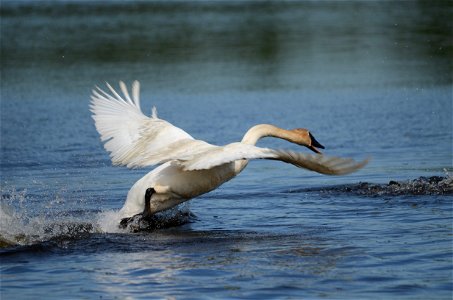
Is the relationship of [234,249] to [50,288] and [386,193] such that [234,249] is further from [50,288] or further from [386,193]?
[386,193]

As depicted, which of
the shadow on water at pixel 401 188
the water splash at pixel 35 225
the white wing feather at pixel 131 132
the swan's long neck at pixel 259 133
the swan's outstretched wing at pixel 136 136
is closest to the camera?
the water splash at pixel 35 225

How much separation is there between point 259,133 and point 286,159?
1456 mm

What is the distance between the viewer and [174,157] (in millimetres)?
9297

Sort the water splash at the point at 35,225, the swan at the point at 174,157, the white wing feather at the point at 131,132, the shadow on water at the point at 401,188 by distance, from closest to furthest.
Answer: the swan at the point at 174,157
the water splash at the point at 35,225
the white wing feather at the point at 131,132
the shadow on water at the point at 401,188

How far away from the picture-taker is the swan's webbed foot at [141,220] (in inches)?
382

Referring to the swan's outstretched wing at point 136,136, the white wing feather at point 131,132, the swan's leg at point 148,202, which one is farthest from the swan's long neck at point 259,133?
the swan's leg at point 148,202

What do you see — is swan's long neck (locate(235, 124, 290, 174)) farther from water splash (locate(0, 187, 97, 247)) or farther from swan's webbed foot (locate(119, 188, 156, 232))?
water splash (locate(0, 187, 97, 247))

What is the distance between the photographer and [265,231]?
31.4ft

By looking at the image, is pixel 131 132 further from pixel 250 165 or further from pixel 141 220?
pixel 250 165

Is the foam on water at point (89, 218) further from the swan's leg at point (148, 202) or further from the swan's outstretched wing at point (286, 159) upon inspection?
the swan's outstretched wing at point (286, 159)

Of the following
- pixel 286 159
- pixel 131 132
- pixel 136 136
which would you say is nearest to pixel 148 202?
pixel 136 136

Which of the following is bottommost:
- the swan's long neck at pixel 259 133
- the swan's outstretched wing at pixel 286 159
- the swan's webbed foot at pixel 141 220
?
the swan's webbed foot at pixel 141 220

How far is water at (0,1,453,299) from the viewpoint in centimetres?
785

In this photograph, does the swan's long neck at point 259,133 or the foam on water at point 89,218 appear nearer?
the foam on water at point 89,218
